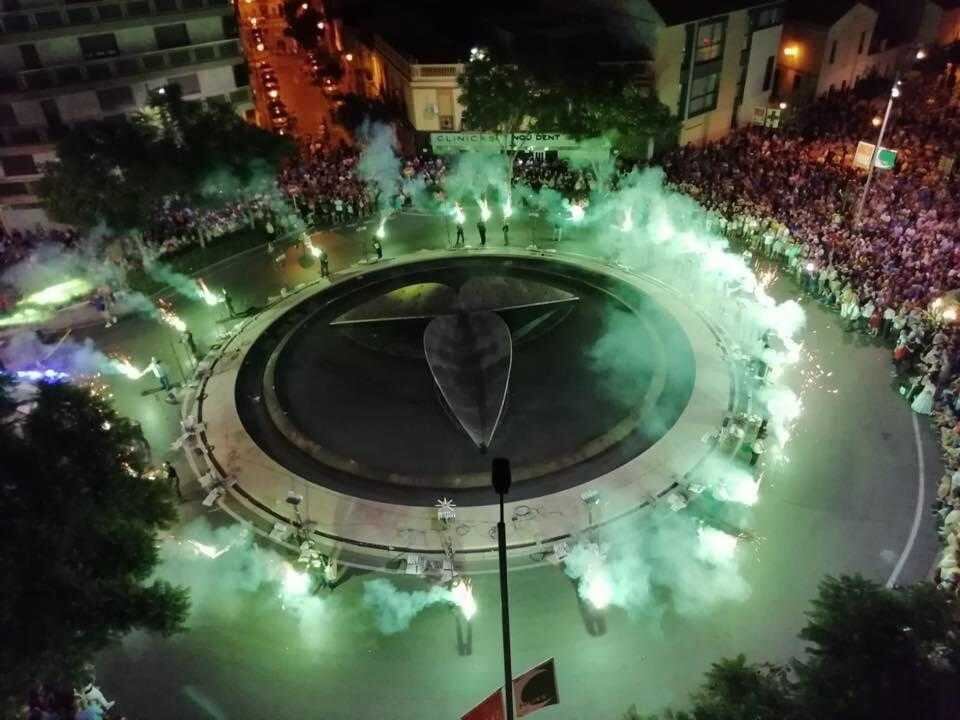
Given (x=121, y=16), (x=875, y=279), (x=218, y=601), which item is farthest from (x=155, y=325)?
(x=875, y=279)

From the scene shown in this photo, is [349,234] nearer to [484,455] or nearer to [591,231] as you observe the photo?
[591,231]

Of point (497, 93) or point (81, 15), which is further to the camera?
point (81, 15)

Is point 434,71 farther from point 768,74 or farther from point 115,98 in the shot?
point 768,74

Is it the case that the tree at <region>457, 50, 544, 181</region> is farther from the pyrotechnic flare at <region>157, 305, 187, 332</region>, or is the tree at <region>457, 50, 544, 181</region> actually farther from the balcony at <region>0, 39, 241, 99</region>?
the pyrotechnic flare at <region>157, 305, 187, 332</region>

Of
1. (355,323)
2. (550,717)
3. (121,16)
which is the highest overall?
(121,16)

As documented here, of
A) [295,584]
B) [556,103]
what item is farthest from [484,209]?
[295,584]

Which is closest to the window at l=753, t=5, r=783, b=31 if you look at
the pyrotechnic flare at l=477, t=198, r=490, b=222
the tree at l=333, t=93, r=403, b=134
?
the pyrotechnic flare at l=477, t=198, r=490, b=222
